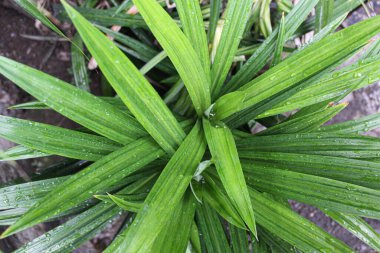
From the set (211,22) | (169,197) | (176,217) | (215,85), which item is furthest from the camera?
(211,22)

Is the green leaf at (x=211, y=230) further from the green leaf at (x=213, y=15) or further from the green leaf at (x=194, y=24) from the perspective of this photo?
the green leaf at (x=213, y=15)

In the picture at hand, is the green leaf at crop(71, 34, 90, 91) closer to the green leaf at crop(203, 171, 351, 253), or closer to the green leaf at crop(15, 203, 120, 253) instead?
the green leaf at crop(15, 203, 120, 253)

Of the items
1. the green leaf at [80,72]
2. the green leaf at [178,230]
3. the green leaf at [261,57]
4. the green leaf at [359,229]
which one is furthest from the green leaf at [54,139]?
the green leaf at [359,229]

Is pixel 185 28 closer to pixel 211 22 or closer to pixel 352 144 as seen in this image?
pixel 211 22

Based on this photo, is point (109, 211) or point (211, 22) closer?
point (109, 211)

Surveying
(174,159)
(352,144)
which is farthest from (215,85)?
(352,144)

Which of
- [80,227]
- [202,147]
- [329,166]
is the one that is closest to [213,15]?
[202,147]

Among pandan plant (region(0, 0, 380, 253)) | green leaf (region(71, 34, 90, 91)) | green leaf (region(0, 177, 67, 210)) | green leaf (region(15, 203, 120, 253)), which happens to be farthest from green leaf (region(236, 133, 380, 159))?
green leaf (region(71, 34, 90, 91))
